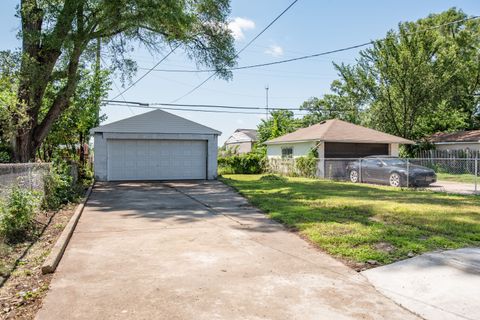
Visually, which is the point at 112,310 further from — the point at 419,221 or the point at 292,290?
the point at 419,221

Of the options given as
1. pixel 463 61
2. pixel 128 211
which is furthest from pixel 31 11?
Result: pixel 463 61

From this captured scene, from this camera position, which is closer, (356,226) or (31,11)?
(356,226)

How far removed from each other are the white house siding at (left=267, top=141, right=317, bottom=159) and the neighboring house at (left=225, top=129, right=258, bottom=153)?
1788 cm

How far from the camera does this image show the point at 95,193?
1407 centimetres

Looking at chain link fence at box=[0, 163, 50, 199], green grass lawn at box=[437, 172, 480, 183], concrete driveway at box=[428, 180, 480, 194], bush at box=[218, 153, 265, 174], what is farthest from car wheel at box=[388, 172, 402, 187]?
chain link fence at box=[0, 163, 50, 199]

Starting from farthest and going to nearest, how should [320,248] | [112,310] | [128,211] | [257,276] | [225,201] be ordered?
[225,201], [128,211], [320,248], [257,276], [112,310]

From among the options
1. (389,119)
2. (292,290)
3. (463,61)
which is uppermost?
(463,61)

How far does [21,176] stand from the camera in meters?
7.70

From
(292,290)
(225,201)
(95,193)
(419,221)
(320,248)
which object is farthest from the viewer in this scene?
(95,193)

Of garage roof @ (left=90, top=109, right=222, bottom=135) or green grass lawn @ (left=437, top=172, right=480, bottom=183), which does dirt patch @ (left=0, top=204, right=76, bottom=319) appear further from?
green grass lawn @ (left=437, top=172, right=480, bottom=183)

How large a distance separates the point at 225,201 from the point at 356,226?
5.24m

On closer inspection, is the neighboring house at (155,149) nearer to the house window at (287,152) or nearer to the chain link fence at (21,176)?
the house window at (287,152)

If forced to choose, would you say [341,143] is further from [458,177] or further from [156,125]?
[156,125]

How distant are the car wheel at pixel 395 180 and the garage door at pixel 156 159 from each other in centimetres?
886
